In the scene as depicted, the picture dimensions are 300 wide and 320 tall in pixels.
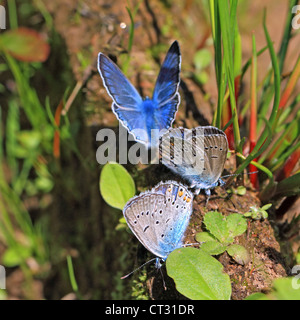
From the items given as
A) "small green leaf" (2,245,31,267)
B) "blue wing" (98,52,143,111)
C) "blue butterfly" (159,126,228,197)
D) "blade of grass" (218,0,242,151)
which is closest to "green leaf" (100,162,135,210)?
"blue butterfly" (159,126,228,197)

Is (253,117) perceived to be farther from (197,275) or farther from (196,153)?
(197,275)

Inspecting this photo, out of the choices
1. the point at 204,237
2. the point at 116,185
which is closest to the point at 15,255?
the point at 116,185

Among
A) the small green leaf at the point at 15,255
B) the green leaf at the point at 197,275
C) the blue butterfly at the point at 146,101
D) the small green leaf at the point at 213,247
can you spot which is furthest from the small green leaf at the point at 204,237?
the small green leaf at the point at 15,255

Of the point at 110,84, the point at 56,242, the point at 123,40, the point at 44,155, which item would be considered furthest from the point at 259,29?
the point at 56,242

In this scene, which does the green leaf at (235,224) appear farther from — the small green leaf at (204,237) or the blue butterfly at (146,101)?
the blue butterfly at (146,101)

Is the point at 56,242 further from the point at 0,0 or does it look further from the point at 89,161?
the point at 0,0
